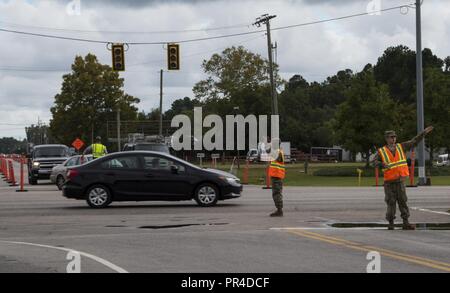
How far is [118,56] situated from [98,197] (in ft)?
43.9

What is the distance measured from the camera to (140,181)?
18594 mm

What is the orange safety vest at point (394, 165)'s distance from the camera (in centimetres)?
1365

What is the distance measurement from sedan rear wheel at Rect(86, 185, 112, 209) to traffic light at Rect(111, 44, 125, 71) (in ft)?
42.7

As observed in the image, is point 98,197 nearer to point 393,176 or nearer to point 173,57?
point 393,176

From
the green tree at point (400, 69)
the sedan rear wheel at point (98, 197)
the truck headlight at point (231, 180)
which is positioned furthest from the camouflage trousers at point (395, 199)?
the green tree at point (400, 69)

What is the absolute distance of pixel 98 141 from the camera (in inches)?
1141

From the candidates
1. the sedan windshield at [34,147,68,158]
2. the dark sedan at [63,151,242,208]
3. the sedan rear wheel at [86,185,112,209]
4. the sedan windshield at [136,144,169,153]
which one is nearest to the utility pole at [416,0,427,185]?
the sedan windshield at [136,144,169,153]

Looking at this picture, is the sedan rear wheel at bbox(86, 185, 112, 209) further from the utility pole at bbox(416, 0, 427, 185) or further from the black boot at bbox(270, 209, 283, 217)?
the utility pole at bbox(416, 0, 427, 185)

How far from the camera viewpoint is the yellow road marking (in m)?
9.52

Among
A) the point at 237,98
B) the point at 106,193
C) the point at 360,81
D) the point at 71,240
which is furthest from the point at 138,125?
the point at 71,240

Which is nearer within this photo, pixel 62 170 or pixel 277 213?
pixel 277 213

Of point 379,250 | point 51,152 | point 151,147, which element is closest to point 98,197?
point 379,250

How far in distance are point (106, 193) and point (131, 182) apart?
73 centimetres

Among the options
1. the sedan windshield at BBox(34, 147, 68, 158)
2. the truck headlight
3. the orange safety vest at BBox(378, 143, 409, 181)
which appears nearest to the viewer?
the orange safety vest at BBox(378, 143, 409, 181)
